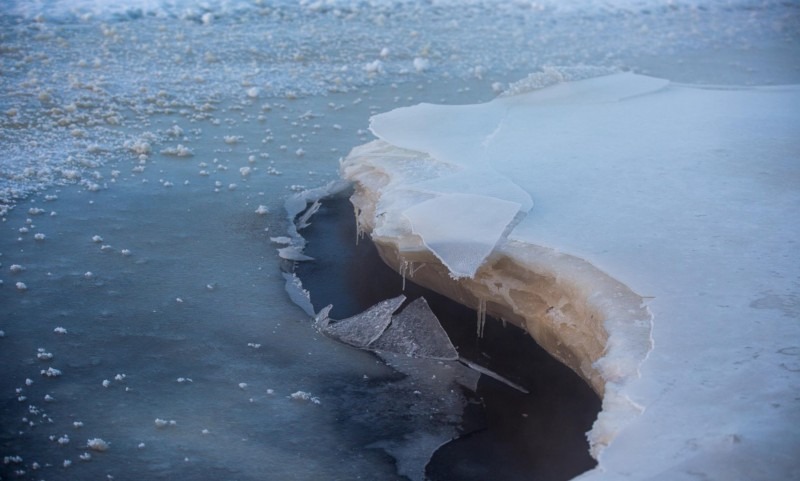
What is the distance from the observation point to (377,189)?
11.5 feet

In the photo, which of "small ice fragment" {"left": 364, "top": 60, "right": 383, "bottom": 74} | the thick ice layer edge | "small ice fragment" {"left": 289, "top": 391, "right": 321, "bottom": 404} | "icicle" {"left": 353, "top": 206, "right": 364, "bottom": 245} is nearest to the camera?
the thick ice layer edge

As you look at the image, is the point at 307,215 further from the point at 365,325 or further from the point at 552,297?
the point at 552,297

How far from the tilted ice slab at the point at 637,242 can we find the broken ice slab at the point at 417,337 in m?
0.17

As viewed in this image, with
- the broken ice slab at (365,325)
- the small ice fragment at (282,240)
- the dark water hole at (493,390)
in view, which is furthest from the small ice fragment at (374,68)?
the broken ice slab at (365,325)

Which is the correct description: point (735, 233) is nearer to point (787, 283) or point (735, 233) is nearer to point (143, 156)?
point (787, 283)

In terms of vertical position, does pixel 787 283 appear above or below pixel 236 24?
above

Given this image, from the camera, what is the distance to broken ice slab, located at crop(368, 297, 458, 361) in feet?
9.66

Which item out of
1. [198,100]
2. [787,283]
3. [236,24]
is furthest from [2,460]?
[236,24]

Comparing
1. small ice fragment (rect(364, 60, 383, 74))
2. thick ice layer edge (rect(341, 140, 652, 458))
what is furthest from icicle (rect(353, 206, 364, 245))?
small ice fragment (rect(364, 60, 383, 74))

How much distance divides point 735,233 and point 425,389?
3.62ft

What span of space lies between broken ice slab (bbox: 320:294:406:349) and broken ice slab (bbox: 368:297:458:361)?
0.02 meters

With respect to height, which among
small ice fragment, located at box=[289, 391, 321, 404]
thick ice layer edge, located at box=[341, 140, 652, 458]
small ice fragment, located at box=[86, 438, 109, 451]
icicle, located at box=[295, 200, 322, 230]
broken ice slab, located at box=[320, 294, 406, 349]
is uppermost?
thick ice layer edge, located at box=[341, 140, 652, 458]

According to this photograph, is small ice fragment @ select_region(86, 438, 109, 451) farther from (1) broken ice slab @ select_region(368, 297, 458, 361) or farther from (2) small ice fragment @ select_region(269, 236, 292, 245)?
(2) small ice fragment @ select_region(269, 236, 292, 245)

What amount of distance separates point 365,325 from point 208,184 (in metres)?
1.38
